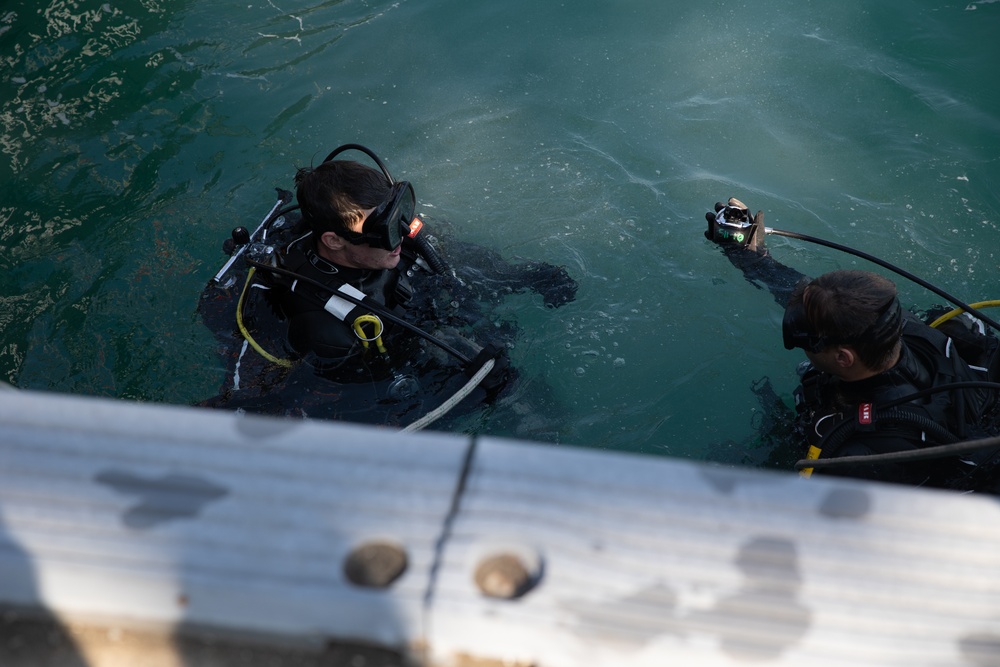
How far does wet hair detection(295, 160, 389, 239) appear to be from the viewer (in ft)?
9.90

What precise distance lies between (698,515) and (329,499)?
1.77ft

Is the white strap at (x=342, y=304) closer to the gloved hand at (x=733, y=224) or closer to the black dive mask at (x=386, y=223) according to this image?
the black dive mask at (x=386, y=223)

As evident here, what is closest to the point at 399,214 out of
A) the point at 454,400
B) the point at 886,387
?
the point at 454,400

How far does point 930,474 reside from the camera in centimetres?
258

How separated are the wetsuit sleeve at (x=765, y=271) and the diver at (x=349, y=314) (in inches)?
46.3

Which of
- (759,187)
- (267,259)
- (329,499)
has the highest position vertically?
(329,499)

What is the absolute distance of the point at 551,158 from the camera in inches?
188

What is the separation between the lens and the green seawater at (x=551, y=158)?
12.4 feet

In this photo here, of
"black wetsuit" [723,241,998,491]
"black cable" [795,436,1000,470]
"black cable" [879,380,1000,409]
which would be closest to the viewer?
"black cable" [795,436,1000,470]

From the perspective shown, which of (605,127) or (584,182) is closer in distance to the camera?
(584,182)

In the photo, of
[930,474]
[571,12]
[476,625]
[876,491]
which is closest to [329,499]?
[476,625]

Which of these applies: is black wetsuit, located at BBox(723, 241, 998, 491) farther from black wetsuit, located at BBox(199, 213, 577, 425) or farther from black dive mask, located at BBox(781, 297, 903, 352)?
black wetsuit, located at BBox(199, 213, 577, 425)

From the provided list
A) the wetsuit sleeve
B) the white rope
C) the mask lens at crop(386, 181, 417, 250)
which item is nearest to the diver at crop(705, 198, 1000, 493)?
the wetsuit sleeve

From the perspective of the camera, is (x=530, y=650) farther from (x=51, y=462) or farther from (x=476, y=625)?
(x=51, y=462)
